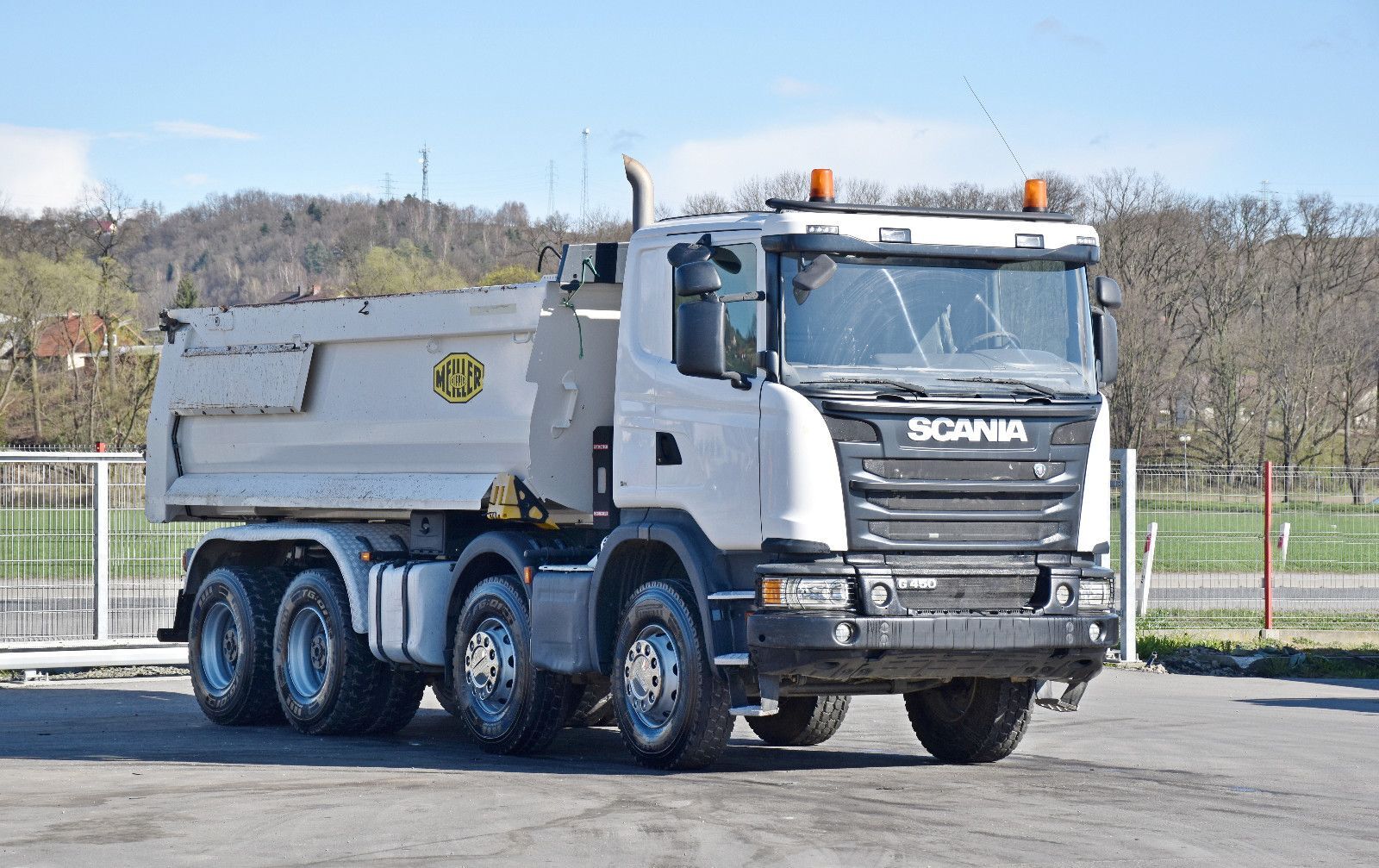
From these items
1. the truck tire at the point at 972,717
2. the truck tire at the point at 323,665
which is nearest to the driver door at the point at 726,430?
the truck tire at the point at 972,717

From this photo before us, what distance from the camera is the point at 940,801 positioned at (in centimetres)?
870

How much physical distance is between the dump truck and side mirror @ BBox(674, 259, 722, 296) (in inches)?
0.5

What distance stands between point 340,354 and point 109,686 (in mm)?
4769

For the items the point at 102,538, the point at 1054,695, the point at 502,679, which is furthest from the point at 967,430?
the point at 102,538

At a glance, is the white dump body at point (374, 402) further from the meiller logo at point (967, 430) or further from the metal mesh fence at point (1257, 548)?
the metal mesh fence at point (1257, 548)

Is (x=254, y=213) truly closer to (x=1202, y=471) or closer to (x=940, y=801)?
(x=1202, y=471)

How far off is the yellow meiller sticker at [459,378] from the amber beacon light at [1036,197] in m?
3.55

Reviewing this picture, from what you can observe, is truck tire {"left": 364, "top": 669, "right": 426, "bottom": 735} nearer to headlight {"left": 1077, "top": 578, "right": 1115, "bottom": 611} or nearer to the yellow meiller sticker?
the yellow meiller sticker

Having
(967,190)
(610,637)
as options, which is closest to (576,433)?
(610,637)

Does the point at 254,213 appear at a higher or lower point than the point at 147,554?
higher

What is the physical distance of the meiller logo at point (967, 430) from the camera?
28.9ft

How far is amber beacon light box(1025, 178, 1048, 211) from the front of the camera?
993 centimetres

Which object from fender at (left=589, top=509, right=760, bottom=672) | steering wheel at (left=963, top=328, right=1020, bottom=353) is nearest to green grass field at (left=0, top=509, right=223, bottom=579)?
fender at (left=589, top=509, right=760, bottom=672)

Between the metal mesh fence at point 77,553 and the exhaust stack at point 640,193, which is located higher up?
the exhaust stack at point 640,193
